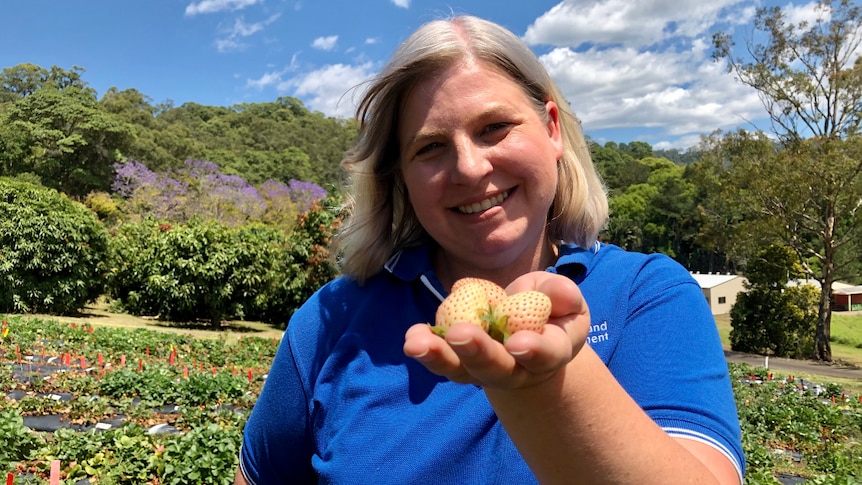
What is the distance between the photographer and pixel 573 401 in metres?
0.88

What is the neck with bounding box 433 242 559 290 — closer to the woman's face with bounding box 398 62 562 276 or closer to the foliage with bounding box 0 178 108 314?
the woman's face with bounding box 398 62 562 276

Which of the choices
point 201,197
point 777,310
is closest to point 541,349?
point 777,310

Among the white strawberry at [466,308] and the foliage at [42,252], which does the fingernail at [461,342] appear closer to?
the white strawberry at [466,308]

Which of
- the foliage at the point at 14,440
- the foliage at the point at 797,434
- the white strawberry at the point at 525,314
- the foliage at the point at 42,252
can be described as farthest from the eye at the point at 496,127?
the foliage at the point at 42,252

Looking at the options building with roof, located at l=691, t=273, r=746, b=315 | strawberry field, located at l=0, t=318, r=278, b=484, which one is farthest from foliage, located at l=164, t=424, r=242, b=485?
building with roof, located at l=691, t=273, r=746, b=315

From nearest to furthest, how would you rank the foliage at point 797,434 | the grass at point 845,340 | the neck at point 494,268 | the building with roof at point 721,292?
the neck at point 494,268 → the foliage at point 797,434 → the grass at point 845,340 → the building with roof at point 721,292

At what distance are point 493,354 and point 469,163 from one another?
66cm

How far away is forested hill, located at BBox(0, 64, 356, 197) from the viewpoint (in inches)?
1236

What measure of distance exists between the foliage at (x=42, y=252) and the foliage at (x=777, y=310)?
20459mm

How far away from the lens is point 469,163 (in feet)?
4.50

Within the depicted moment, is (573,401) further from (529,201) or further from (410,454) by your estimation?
(529,201)

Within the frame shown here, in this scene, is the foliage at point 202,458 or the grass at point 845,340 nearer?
the foliage at point 202,458

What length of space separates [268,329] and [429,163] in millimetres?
16310

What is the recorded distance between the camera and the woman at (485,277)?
924 millimetres
